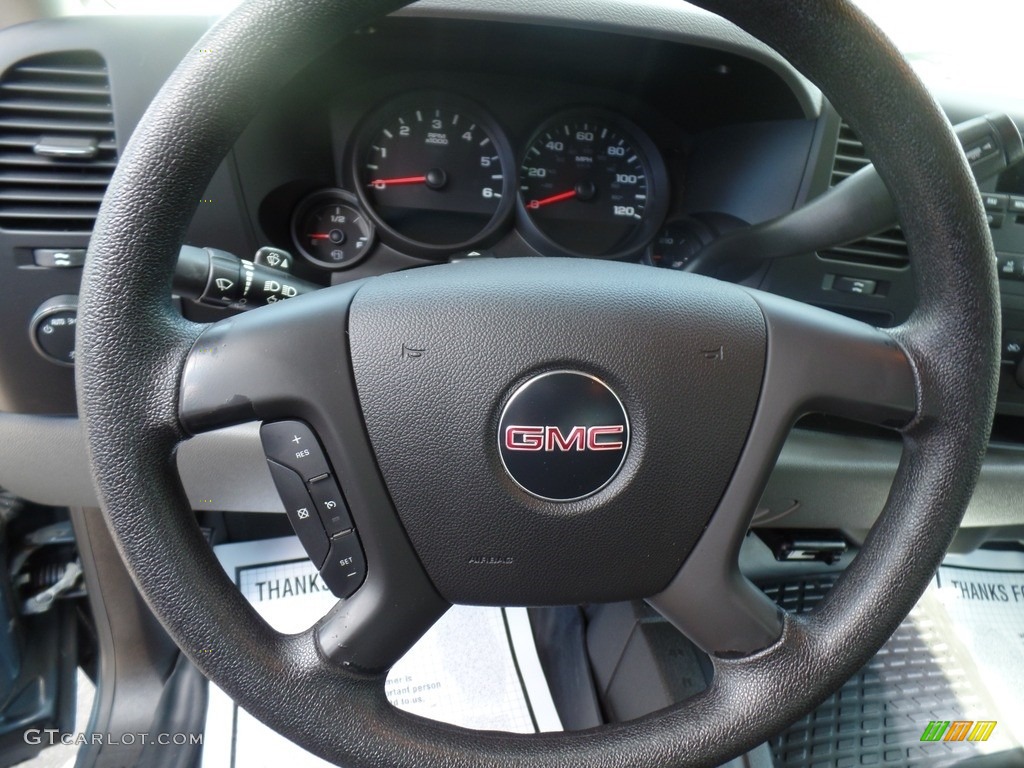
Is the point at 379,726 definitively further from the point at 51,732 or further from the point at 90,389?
the point at 51,732

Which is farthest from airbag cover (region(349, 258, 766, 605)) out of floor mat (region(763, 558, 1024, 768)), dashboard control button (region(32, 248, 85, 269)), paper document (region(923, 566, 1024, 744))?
paper document (region(923, 566, 1024, 744))

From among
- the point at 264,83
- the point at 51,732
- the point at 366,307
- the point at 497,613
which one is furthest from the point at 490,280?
the point at 51,732

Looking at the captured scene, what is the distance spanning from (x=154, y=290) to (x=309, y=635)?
0.28 metres

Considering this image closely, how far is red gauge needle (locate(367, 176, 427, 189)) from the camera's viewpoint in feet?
3.35

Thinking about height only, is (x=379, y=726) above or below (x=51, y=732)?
above

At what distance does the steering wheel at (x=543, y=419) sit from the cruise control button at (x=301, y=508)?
3 cm

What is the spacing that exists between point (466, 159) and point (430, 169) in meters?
0.06

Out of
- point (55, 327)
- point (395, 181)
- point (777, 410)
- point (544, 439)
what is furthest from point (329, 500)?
point (395, 181)

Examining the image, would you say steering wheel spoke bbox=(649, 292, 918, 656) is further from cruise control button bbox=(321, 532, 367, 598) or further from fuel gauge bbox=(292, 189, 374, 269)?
fuel gauge bbox=(292, 189, 374, 269)

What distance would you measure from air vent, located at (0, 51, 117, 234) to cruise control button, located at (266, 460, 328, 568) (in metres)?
0.48

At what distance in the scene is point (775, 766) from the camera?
104 centimetres

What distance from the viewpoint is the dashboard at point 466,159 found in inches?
31.1

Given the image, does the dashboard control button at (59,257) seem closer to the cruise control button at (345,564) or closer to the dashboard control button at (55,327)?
the dashboard control button at (55,327)

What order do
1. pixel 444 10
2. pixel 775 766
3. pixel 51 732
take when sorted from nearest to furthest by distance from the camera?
pixel 444 10, pixel 775 766, pixel 51 732
